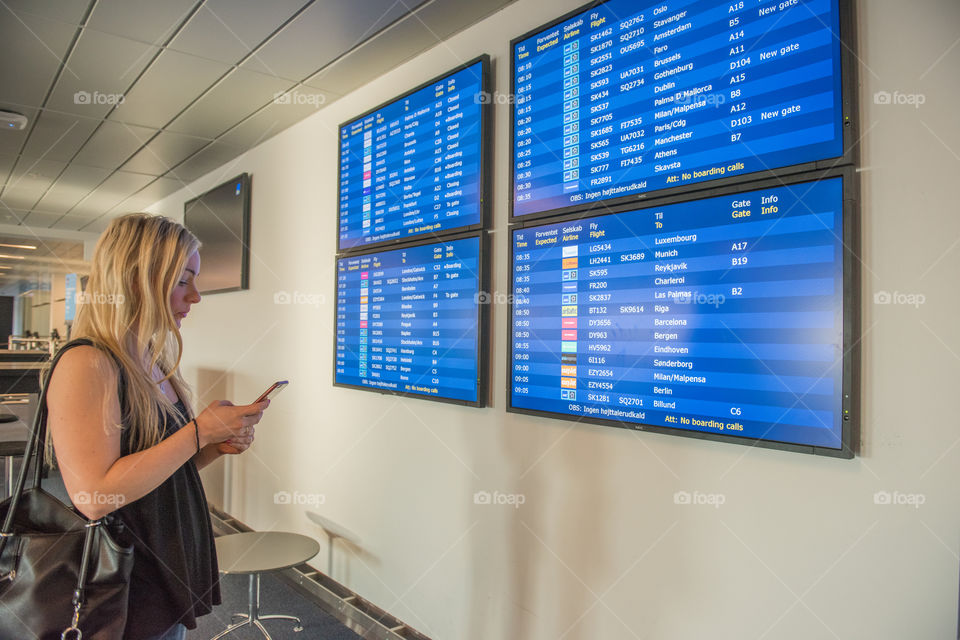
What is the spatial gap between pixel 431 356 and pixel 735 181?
1.35 m

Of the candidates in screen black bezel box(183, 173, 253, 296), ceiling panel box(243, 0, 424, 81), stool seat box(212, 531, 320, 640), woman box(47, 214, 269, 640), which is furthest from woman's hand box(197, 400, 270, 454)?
screen black bezel box(183, 173, 253, 296)

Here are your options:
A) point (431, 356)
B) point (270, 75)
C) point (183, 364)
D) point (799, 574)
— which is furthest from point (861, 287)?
point (183, 364)

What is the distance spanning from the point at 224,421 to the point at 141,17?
1929mm

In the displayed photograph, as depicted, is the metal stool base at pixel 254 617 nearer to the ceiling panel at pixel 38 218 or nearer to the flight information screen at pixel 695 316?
the flight information screen at pixel 695 316

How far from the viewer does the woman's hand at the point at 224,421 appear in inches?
49.3

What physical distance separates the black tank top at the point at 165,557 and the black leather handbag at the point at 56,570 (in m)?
0.06

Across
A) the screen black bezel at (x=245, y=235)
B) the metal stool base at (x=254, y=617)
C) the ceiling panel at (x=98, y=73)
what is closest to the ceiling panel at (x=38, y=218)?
the screen black bezel at (x=245, y=235)

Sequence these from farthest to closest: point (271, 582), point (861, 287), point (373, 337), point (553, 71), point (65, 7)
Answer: point (271, 582) < point (373, 337) < point (65, 7) < point (553, 71) < point (861, 287)

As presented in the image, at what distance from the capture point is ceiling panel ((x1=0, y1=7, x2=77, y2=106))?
2350 millimetres

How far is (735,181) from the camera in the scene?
1509 millimetres

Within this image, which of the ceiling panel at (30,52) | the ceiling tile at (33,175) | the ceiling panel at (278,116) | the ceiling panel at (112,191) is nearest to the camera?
the ceiling panel at (30,52)

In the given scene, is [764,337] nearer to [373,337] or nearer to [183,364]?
[373,337]

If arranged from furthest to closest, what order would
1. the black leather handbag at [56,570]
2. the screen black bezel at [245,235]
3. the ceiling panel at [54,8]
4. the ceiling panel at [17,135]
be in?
the screen black bezel at [245,235], the ceiling panel at [17,135], the ceiling panel at [54,8], the black leather handbag at [56,570]

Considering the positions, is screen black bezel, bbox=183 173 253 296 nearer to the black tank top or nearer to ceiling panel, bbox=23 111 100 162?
ceiling panel, bbox=23 111 100 162
